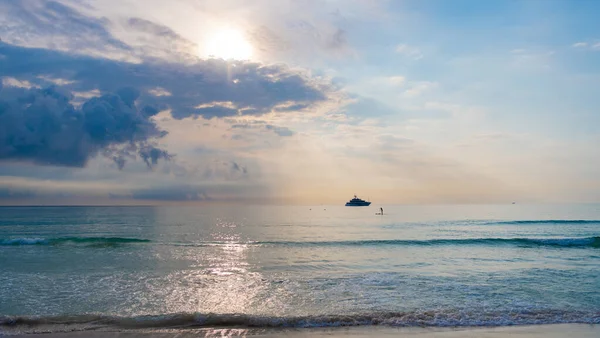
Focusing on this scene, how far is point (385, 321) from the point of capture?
1375 centimetres

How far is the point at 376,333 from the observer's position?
12.6 m

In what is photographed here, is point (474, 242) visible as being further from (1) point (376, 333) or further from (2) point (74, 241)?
(2) point (74, 241)

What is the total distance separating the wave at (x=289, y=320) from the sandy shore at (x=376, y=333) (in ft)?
1.78

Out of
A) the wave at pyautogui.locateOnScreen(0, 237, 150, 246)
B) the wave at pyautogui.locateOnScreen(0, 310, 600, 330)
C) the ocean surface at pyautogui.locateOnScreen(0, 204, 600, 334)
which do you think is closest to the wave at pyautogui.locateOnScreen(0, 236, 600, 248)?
the wave at pyautogui.locateOnScreen(0, 237, 150, 246)

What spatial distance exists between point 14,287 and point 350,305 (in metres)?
16.8

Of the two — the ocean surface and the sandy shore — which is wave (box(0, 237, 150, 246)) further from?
the sandy shore

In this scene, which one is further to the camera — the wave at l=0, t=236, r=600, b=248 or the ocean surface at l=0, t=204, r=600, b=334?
the wave at l=0, t=236, r=600, b=248

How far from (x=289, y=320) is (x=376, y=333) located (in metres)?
Answer: 3.18

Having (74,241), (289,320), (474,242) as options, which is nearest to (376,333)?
(289,320)

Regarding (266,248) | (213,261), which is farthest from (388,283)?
(266,248)

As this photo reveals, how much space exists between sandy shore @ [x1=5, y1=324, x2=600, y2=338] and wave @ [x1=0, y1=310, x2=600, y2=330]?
54 cm

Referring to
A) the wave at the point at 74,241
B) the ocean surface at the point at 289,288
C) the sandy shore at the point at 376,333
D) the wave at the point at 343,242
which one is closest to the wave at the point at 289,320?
the ocean surface at the point at 289,288

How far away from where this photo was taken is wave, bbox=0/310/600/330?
13516 mm

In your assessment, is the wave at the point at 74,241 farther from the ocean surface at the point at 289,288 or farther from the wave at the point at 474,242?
the wave at the point at 474,242
